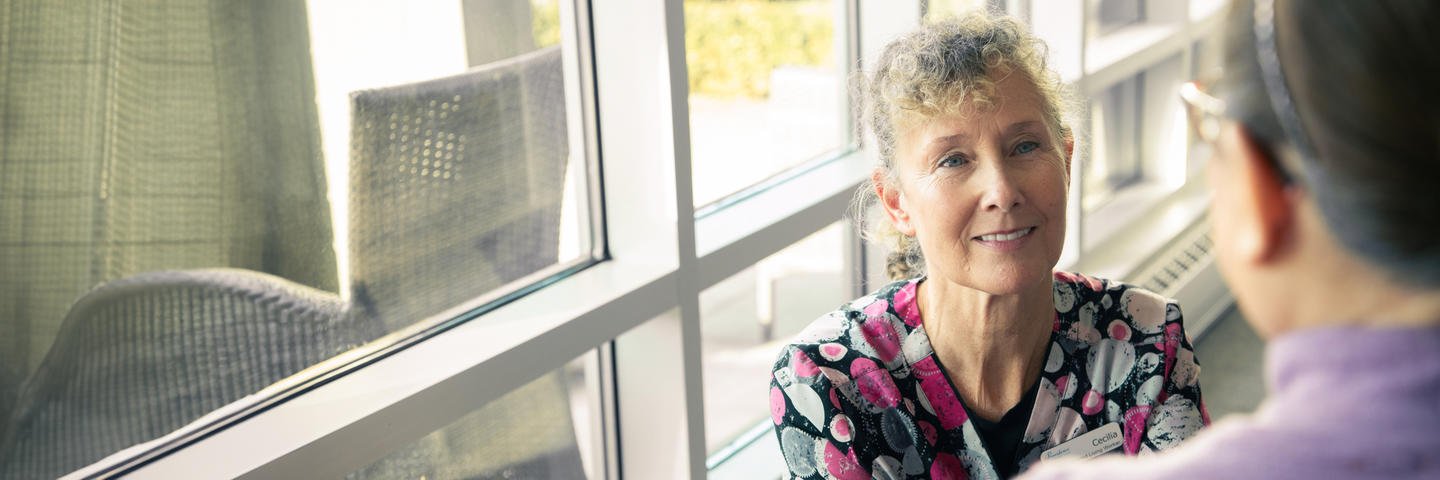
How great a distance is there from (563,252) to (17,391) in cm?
90

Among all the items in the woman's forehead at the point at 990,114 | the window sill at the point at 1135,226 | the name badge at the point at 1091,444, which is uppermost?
the woman's forehead at the point at 990,114

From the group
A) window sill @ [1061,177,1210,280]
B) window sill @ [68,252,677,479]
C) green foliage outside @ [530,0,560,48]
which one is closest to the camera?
window sill @ [68,252,677,479]

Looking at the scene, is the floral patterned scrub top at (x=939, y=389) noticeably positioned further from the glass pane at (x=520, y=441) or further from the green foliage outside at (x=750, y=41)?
the green foliage outside at (x=750, y=41)

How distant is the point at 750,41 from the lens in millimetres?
2607

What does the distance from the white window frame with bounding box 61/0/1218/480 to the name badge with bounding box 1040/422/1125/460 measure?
53cm

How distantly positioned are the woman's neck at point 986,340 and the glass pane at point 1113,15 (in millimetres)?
2504

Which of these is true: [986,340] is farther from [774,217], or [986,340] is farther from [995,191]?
[774,217]

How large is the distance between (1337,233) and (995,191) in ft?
3.59

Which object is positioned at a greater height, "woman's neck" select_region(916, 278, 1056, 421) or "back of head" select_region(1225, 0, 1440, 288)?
"back of head" select_region(1225, 0, 1440, 288)

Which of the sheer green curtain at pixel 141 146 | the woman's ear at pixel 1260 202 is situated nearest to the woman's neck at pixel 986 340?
the sheer green curtain at pixel 141 146

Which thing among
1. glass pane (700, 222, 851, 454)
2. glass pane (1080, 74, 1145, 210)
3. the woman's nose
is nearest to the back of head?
the woman's nose

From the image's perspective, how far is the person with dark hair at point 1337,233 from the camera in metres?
0.60

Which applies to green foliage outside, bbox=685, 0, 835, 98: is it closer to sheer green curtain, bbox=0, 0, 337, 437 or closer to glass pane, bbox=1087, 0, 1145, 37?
sheer green curtain, bbox=0, 0, 337, 437

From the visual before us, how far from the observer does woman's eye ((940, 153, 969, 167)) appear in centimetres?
176
